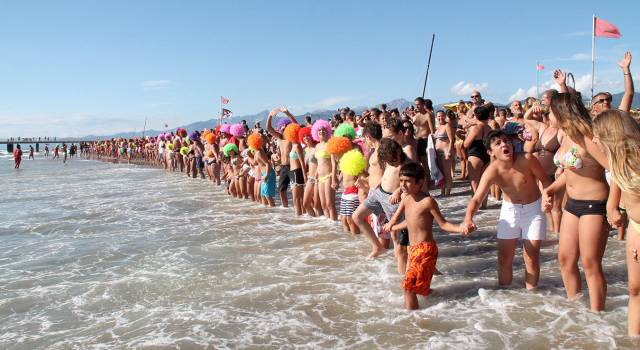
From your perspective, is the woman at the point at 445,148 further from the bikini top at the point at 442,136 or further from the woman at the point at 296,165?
the woman at the point at 296,165

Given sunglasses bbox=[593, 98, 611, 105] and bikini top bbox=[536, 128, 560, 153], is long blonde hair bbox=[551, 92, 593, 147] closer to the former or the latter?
sunglasses bbox=[593, 98, 611, 105]

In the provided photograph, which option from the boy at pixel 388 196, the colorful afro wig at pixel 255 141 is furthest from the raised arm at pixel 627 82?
the colorful afro wig at pixel 255 141

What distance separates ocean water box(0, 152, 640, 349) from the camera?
3.94 metres

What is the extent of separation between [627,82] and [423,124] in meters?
5.44

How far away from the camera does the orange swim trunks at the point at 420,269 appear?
420 centimetres

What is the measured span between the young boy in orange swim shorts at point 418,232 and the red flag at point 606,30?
13176mm

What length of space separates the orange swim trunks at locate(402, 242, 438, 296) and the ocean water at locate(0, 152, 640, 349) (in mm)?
265

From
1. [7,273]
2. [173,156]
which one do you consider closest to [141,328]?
[7,273]

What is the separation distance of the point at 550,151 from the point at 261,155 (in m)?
5.87

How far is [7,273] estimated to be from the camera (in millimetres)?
6262

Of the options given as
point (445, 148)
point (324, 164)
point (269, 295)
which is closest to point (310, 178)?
point (324, 164)

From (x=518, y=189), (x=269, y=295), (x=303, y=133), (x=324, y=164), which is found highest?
(x=303, y=133)

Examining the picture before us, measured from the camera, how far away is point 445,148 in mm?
10828

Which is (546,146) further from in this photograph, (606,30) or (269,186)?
(606,30)
